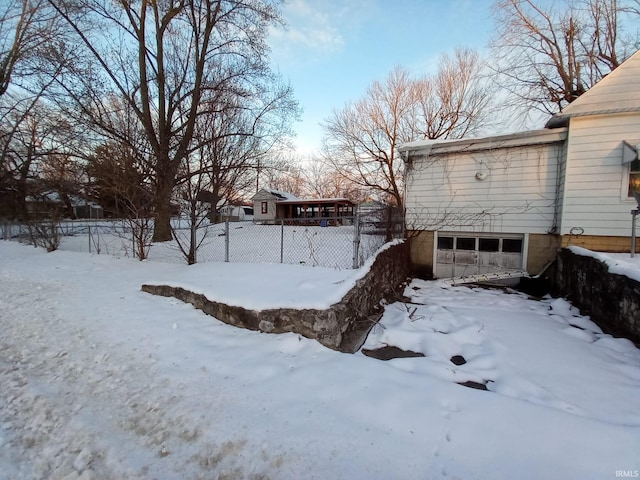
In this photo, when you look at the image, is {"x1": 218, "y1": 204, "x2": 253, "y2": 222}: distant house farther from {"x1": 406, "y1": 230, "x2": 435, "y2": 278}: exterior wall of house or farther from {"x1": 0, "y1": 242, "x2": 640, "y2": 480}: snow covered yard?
{"x1": 406, "y1": 230, "x2": 435, "y2": 278}: exterior wall of house

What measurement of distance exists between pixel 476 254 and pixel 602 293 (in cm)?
353

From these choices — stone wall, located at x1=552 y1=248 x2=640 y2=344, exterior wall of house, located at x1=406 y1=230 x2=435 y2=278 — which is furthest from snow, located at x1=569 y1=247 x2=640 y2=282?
exterior wall of house, located at x1=406 y1=230 x2=435 y2=278

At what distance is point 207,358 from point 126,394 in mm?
747

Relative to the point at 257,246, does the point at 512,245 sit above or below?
above

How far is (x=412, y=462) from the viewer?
5.84 feet

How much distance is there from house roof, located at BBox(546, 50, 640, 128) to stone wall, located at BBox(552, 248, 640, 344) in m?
3.24

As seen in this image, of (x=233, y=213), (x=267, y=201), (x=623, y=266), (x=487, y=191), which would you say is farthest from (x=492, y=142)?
(x=233, y=213)

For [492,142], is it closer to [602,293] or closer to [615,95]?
[615,95]

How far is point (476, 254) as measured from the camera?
320 inches

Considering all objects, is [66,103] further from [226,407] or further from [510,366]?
[510,366]

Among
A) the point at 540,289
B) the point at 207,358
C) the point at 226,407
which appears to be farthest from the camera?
the point at 540,289

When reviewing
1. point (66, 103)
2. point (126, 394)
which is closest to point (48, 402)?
point (126, 394)

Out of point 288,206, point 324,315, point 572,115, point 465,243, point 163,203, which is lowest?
point 324,315

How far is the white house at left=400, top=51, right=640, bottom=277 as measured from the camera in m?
6.29
